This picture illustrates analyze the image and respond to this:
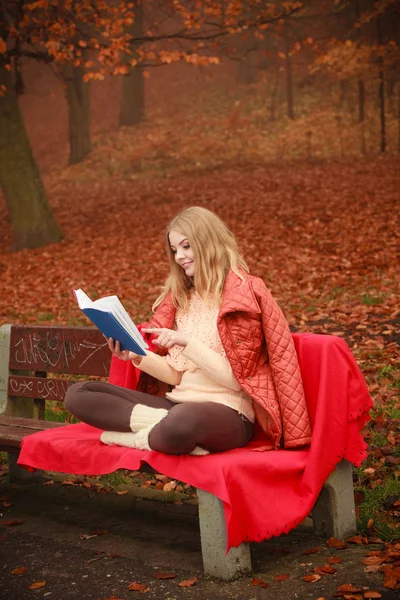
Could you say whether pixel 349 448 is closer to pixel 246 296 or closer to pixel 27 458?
pixel 246 296

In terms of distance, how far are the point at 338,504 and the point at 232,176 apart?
55.7 ft

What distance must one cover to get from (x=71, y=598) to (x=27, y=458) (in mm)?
961

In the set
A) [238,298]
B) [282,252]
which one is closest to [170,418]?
[238,298]

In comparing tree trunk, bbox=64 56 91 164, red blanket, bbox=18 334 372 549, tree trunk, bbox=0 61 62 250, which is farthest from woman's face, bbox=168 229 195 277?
tree trunk, bbox=64 56 91 164

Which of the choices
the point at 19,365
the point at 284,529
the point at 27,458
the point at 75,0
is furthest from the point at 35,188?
the point at 284,529

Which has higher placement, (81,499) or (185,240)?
(185,240)

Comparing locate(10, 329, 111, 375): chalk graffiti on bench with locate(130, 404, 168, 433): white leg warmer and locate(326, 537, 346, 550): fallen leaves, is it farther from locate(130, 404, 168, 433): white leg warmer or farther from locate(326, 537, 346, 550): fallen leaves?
locate(326, 537, 346, 550): fallen leaves

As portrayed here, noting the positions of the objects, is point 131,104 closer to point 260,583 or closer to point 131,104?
point 131,104

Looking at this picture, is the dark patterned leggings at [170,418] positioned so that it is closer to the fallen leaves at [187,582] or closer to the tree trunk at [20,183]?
the fallen leaves at [187,582]

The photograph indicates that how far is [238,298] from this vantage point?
12.5 feet

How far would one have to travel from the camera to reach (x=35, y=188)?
15.5m

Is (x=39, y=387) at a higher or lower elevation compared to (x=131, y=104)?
lower

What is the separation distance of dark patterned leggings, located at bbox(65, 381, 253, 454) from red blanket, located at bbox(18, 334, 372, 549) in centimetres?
7

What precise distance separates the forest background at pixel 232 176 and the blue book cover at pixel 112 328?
1.51m
